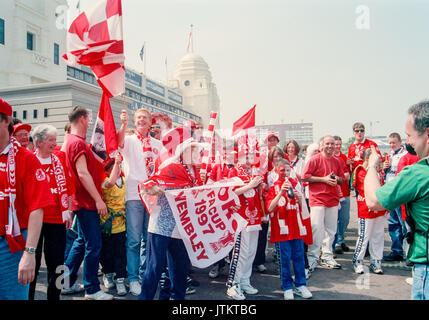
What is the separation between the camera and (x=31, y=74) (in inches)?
1160

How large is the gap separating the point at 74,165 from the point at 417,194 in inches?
128

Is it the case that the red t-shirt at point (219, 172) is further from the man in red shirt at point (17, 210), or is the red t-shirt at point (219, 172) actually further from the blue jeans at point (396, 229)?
the blue jeans at point (396, 229)

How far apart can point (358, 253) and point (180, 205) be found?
3.22 meters

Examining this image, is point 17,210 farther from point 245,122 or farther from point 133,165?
point 245,122

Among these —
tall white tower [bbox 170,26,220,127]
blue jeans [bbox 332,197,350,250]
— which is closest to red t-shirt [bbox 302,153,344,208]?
blue jeans [bbox 332,197,350,250]

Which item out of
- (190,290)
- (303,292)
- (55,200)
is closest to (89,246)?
(55,200)

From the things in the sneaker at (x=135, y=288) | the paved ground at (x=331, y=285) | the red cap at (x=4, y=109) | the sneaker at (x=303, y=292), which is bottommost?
the paved ground at (x=331, y=285)

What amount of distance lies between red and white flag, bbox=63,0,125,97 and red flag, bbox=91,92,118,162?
0.20m

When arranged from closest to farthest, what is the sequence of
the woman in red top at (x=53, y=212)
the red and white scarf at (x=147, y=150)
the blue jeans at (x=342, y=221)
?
the woman in red top at (x=53, y=212)
the red and white scarf at (x=147, y=150)
the blue jeans at (x=342, y=221)

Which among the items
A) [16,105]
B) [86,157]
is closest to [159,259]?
[86,157]

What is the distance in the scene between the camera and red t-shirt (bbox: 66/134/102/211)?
141 inches

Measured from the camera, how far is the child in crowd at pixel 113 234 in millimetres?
4125

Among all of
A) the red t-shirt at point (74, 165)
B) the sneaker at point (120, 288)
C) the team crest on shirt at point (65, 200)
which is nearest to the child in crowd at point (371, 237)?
the sneaker at point (120, 288)

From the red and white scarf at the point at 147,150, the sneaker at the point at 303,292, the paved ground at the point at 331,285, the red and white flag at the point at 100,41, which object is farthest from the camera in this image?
the red and white scarf at the point at 147,150
